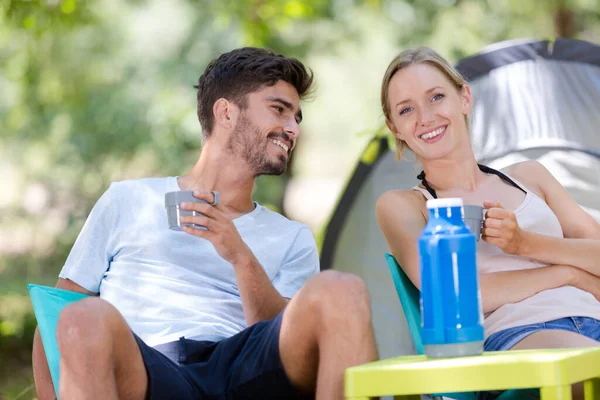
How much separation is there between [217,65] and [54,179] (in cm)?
702

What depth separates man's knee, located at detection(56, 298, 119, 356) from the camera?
1.97 meters

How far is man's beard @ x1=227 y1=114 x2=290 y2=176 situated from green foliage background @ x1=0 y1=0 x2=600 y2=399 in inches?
198

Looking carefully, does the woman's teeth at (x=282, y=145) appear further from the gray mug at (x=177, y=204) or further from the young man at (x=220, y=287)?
the gray mug at (x=177, y=204)

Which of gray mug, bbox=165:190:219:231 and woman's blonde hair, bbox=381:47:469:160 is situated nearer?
gray mug, bbox=165:190:219:231

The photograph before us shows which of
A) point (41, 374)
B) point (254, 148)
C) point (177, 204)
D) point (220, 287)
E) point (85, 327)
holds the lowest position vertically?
point (41, 374)

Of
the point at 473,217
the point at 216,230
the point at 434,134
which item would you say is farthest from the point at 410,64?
the point at 216,230

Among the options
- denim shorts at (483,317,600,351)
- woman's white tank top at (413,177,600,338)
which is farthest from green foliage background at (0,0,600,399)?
denim shorts at (483,317,600,351)

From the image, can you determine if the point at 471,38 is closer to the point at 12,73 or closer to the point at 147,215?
the point at 12,73

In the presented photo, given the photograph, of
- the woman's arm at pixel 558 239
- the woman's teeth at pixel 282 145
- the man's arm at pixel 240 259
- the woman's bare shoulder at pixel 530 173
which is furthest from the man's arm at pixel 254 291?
the woman's bare shoulder at pixel 530 173

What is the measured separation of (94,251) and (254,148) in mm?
607

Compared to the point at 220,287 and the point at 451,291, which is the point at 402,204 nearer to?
the point at 220,287

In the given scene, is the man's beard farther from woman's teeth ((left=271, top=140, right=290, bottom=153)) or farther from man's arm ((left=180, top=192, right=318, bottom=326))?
man's arm ((left=180, top=192, right=318, bottom=326))

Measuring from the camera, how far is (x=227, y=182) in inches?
113

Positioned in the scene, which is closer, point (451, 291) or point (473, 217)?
point (451, 291)
